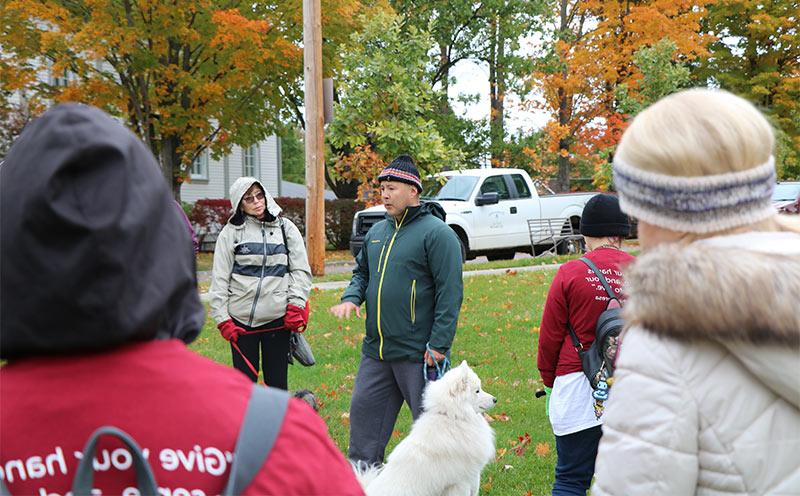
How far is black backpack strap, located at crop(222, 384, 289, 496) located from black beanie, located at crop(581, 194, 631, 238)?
3.15 meters

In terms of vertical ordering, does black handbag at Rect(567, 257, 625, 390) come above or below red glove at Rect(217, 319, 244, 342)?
above

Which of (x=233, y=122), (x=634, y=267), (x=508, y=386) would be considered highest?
(x=233, y=122)

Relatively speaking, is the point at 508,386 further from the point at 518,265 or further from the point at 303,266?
the point at 518,265

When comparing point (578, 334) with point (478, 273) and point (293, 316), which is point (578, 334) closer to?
point (293, 316)

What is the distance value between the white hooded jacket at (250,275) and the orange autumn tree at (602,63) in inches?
669

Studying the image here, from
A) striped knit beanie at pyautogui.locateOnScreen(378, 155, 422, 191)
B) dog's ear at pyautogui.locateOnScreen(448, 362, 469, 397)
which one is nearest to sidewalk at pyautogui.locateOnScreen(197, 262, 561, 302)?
striped knit beanie at pyautogui.locateOnScreen(378, 155, 422, 191)

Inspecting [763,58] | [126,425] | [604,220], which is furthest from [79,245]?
[763,58]

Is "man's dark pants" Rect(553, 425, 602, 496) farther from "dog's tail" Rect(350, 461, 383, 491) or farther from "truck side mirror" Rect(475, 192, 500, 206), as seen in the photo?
"truck side mirror" Rect(475, 192, 500, 206)

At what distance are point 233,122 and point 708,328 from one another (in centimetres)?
1857

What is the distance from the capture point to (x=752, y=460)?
5.15 ft

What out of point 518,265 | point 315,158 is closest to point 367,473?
point 315,158

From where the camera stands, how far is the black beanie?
4129 millimetres

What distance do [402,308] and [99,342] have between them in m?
3.76

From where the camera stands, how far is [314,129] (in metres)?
14.8
